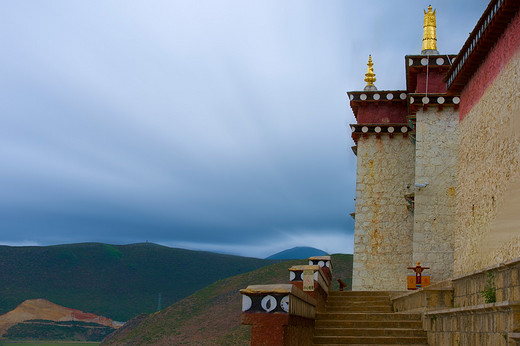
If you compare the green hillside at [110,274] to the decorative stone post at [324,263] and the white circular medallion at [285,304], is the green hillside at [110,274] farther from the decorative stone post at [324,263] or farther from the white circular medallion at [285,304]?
the white circular medallion at [285,304]

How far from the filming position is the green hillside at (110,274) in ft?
295

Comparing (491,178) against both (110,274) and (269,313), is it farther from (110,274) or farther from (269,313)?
(110,274)

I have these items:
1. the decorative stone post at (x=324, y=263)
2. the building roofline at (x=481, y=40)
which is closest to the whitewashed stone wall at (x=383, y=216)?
the decorative stone post at (x=324, y=263)

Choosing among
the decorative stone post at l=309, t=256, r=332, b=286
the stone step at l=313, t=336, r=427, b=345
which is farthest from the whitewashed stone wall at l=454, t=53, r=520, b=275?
the decorative stone post at l=309, t=256, r=332, b=286

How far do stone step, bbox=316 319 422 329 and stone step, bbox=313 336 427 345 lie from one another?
57cm

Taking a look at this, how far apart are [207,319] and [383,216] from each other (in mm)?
24437

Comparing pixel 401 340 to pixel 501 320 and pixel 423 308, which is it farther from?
pixel 501 320

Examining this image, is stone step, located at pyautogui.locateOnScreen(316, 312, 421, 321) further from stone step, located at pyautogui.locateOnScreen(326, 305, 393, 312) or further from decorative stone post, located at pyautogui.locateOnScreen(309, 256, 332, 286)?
decorative stone post, located at pyautogui.locateOnScreen(309, 256, 332, 286)

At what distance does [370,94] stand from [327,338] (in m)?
13.5

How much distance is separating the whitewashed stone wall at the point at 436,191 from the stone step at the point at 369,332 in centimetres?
721

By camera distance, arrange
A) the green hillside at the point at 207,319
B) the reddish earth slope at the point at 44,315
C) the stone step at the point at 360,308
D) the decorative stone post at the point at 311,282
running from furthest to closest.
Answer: the reddish earth slope at the point at 44,315, the green hillside at the point at 207,319, the stone step at the point at 360,308, the decorative stone post at the point at 311,282

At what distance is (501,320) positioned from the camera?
25.8 ft

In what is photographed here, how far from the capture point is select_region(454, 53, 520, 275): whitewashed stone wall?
409 inches

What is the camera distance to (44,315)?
230ft
